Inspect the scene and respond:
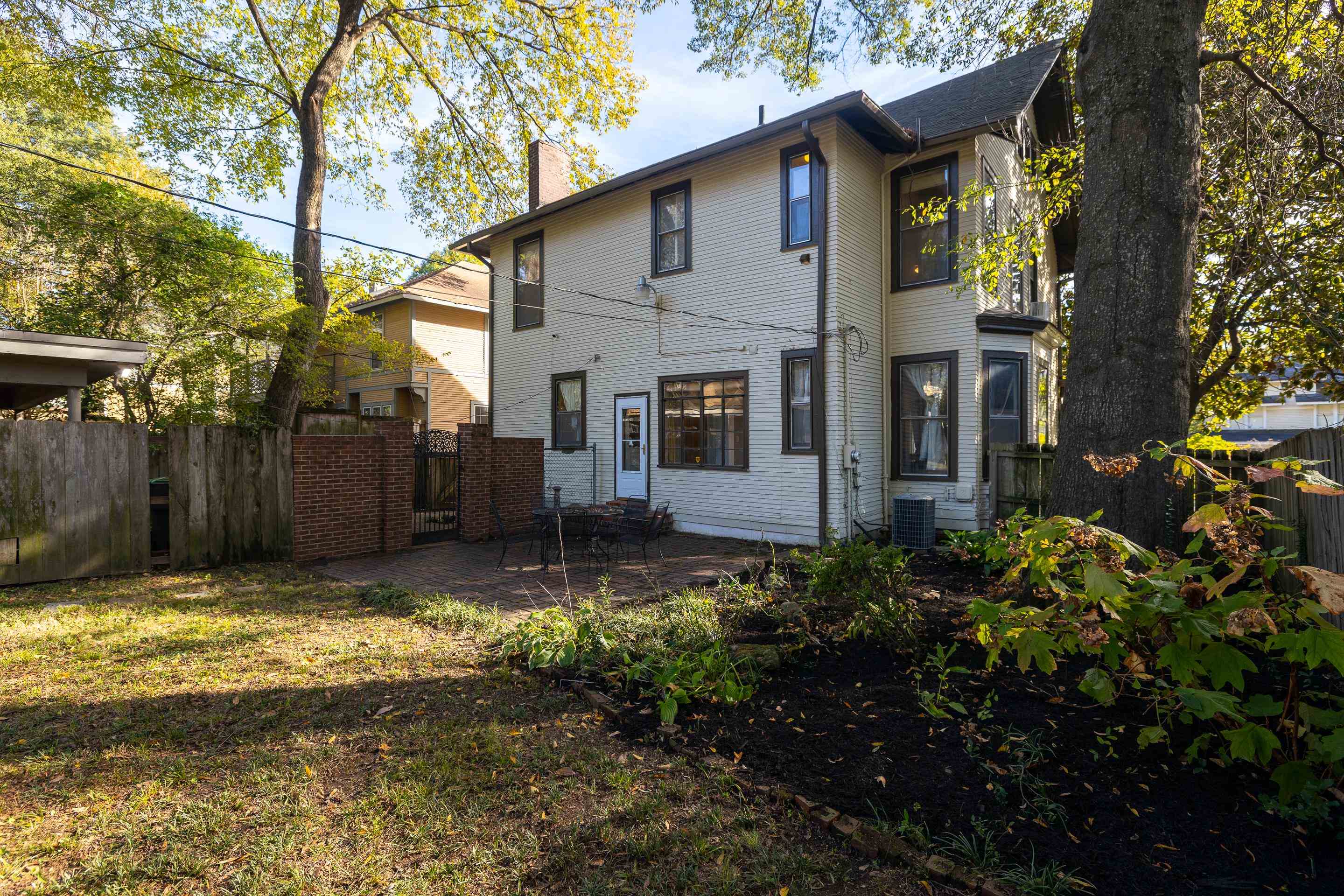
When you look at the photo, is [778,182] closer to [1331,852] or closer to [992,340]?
[992,340]

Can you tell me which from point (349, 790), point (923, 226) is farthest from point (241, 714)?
point (923, 226)

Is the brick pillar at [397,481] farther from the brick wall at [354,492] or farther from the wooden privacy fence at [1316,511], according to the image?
the wooden privacy fence at [1316,511]

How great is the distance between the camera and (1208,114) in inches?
320

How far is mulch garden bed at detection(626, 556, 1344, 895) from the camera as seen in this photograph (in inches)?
85.7

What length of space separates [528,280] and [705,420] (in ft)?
19.1

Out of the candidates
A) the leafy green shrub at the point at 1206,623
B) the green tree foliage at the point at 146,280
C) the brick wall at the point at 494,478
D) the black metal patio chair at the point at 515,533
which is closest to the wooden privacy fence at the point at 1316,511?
the leafy green shrub at the point at 1206,623

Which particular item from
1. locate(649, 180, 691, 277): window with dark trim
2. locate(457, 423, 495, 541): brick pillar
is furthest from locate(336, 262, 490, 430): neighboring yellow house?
locate(457, 423, 495, 541): brick pillar

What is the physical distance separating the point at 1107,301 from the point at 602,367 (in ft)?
30.9

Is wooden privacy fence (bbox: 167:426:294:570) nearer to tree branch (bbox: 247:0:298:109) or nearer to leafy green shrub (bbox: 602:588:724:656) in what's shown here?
leafy green shrub (bbox: 602:588:724:656)

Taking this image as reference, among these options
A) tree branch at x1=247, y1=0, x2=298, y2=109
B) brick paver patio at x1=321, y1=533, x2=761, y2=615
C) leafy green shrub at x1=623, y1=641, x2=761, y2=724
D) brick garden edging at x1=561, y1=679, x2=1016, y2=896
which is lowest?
brick paver patio at x1=321, y1=533, x2=761, y2=615

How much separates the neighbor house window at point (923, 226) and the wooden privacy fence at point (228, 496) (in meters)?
9.97

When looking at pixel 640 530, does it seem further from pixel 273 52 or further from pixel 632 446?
pixel 273 52

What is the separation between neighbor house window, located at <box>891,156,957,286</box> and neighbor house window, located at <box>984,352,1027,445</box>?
1.64 metres

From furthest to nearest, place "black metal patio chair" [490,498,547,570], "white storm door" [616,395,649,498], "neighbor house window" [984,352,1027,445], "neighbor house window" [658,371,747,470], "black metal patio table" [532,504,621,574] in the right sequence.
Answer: "white storm door" [616,395,649,498]
"neighbor house window" [658,371,747,470]
"neighbor house window" [984,352,1027,445]
"black metal patio chair" [490,498,547,570]
"black metal patio table" [532,504,621,574]
